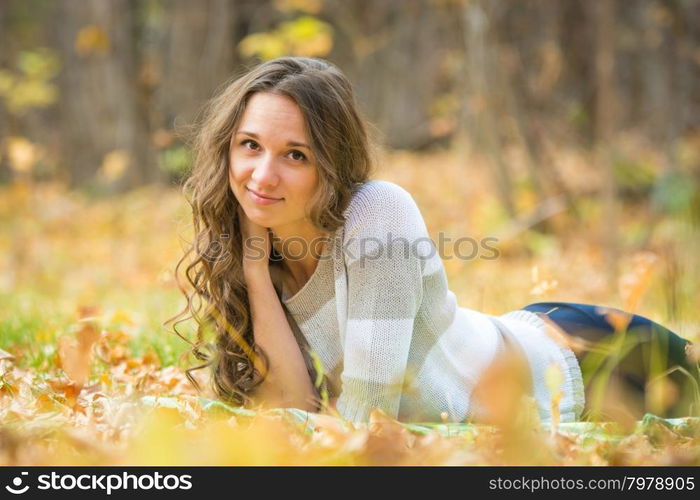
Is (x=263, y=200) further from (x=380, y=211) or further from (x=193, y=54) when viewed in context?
(x=193, y=54)

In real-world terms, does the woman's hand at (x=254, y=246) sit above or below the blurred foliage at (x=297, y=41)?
below

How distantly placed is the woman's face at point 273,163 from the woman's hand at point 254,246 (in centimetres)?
16

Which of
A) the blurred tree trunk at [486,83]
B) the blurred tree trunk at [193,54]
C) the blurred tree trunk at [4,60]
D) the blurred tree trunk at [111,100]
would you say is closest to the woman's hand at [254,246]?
the blurred tree trunk at [486,83]

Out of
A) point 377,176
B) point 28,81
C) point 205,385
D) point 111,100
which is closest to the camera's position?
point 205,385

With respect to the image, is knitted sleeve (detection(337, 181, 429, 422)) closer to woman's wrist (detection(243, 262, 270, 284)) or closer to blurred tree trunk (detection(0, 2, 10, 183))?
woman's wrist (detection(243, 262, 270, 284))

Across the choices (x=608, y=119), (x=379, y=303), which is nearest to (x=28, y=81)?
(x=608, y=119)

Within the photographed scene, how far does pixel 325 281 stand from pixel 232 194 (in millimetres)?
397

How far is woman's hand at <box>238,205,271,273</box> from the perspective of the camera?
253cm

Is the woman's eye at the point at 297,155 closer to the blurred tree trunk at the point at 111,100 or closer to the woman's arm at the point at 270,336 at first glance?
the woman's arm at the point at 270,336

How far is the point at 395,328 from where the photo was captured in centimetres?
228

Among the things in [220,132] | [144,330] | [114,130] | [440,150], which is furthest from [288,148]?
[440,150]

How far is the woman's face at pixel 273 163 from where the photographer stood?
89.7 inches

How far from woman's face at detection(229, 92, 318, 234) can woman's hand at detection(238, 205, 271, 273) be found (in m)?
0.16
